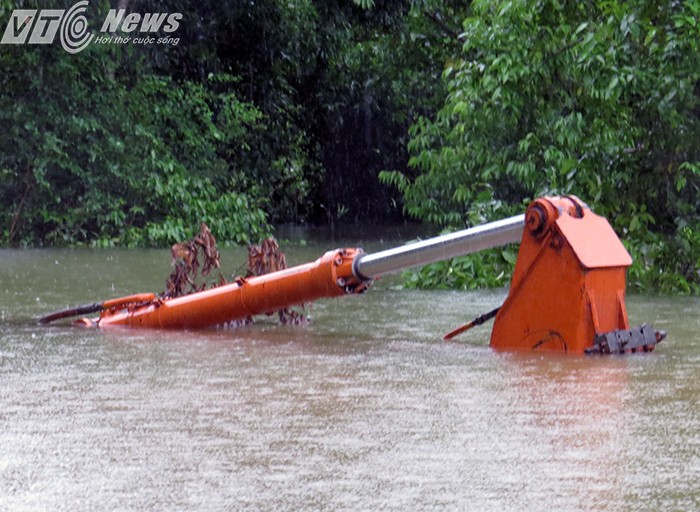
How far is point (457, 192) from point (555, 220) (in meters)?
6.85

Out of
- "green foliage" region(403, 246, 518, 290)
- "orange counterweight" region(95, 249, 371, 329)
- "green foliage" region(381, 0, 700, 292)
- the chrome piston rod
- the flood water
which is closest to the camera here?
the flood water

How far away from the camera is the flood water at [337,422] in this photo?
478 centimetres

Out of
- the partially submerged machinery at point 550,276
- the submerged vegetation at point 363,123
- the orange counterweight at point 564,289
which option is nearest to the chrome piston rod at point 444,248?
the partially submerged machinery at point 550,276

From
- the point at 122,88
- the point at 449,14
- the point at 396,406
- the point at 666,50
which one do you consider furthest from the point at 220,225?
the point at 396,406

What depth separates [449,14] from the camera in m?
24.9

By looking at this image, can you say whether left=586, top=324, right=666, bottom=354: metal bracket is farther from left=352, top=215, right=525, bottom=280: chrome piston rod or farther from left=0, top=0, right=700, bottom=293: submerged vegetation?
left=0, top=0, right=700, bottom=293: submerged vegetation

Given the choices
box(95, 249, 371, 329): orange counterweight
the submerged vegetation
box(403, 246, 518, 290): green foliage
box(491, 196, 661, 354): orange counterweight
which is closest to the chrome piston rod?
box(95, 249, 371, 329): orange counterweight

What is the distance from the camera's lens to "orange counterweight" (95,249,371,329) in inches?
368

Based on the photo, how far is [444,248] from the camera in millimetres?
9070

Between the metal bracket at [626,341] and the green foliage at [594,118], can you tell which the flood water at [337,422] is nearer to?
the metal bracket at [626,341]

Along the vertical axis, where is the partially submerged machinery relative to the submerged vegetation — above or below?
below

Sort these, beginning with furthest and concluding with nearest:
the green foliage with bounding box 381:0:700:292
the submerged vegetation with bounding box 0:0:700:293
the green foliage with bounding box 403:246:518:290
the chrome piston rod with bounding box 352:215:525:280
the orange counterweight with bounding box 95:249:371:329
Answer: the green foliage with bounding box 403:246:518:290
the submerged vegetation with bounding box 0:0:700:293
the green foliage with bounding box 381:0:700:292
the orange counterweight with bounding box 95:249:371:329
the chrome piston rod with bounding box 352:215:525:280

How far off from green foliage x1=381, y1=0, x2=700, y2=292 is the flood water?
3525 millimetres

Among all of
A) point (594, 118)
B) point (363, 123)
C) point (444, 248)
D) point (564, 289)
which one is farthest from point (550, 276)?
point (363, 123)
